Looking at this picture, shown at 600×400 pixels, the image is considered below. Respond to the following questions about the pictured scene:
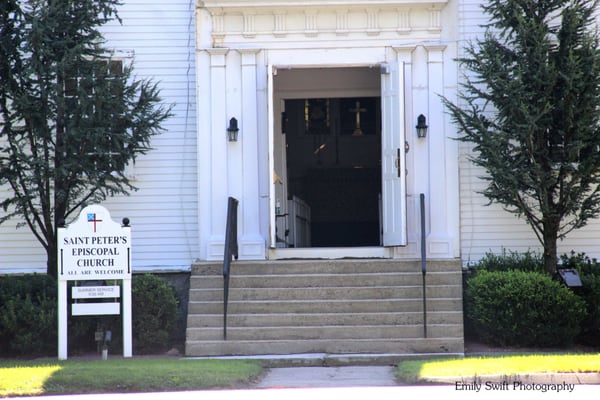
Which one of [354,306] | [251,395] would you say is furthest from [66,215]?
[251,395]

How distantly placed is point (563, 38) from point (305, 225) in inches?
309

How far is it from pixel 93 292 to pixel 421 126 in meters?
5.26

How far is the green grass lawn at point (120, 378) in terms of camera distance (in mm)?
9961

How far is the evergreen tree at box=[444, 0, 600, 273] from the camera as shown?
1298 cm

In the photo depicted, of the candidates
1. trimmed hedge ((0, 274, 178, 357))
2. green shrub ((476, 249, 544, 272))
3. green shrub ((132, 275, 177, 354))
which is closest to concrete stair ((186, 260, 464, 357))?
green shrub ((132, 275, 177, 354))

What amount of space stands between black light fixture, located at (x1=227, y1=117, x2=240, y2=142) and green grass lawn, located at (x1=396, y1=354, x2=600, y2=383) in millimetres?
4695

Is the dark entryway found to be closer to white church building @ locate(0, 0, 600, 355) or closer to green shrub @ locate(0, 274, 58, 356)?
white church building @ locate(0, 0, 600, 355)

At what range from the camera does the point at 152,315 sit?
13109 millimetres

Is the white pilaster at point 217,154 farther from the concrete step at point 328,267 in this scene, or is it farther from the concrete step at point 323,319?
the concrete step at point 323,319

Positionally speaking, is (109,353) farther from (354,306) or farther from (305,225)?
(305,225)

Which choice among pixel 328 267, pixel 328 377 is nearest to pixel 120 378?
pixel 328 377

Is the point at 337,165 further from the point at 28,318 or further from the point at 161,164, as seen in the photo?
the point at 28,318

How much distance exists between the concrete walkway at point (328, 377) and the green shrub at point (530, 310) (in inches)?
75.8

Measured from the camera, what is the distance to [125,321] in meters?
12.4
